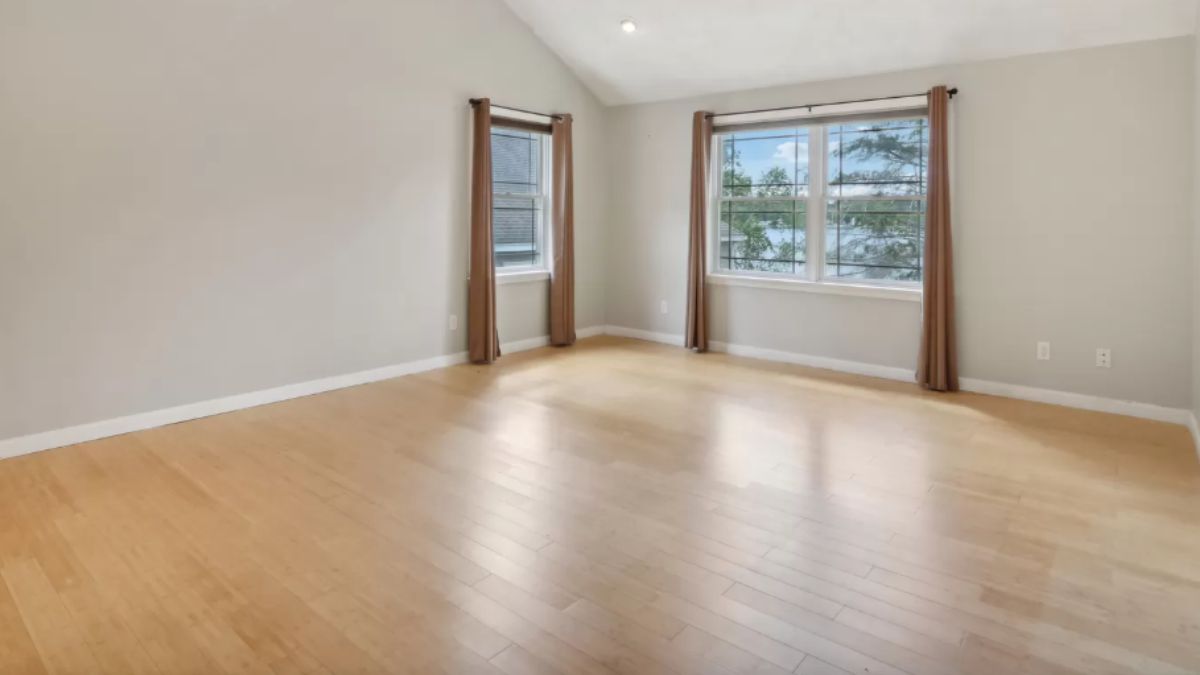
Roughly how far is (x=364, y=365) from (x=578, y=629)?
358 centimetres

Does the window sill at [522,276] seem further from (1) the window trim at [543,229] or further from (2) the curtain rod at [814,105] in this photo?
(2) the curtain rod at [814,105]

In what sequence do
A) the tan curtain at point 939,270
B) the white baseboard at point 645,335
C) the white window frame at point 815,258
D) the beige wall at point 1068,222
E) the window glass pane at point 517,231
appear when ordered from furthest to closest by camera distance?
the white baseboard at point 645,335 < the window glass pane at point 517,231 < the white window frame at point 815,258 < the tan curtain at point 939,270 < the beige wall at point 1068,222

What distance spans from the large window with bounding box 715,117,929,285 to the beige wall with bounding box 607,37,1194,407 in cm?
28

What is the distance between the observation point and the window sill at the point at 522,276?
6.21m

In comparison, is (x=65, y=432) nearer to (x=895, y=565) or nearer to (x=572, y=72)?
(x=895, y=565)

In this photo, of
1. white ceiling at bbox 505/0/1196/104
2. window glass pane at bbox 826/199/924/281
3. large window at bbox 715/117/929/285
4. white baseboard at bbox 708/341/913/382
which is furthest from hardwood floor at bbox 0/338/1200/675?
white ceiling at bbox 505/0/1196/104

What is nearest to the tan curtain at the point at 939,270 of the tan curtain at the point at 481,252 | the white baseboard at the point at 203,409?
the tan curtain at the point at 481,252

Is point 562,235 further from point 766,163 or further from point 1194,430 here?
point 1194,430

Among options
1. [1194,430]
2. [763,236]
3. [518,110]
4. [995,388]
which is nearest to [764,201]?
[763,236]

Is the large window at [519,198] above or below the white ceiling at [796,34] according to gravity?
below

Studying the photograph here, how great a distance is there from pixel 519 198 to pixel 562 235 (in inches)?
19.2

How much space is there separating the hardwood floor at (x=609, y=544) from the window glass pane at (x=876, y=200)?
141 cm

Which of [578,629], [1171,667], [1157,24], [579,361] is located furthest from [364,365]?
[1157,24]

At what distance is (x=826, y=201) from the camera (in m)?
5.72
